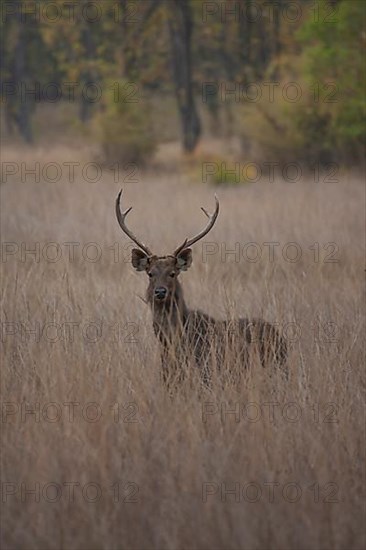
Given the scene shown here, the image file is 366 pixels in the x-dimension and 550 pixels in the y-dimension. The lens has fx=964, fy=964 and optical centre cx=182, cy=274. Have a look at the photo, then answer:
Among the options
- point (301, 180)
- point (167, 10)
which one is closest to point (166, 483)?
point (301, 180)

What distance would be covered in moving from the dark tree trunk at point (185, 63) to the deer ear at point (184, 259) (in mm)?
20945

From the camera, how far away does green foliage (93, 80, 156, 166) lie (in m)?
25.7

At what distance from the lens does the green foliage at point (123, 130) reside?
25.7 meters

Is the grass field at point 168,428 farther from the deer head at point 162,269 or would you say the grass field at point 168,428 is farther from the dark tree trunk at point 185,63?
the dark tree trunk at point 185,63

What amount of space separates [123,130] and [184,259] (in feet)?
62.8

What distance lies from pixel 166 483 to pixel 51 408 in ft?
3.67

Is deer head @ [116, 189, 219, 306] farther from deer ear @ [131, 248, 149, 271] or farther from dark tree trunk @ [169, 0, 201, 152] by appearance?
dark tree trunk @ [169, 0, 201, 152]

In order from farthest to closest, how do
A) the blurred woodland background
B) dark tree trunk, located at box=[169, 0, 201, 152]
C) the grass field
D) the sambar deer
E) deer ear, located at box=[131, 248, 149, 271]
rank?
dark tree trunk, located at box=[169, 0, 201, 152] → the blurred woodland background → deer ear, located at box=[131, 248, 149, 271] → the sambar deer → the grass field

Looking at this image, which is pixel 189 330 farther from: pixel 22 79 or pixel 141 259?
pixel 22 79

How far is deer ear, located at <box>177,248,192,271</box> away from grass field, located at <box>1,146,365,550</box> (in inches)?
17.9

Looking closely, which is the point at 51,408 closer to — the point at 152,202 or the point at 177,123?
the point at 152,202

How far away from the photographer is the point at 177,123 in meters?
43.7

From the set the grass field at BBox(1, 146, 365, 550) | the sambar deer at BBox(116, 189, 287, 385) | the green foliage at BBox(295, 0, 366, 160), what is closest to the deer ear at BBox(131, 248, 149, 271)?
the sambar deer at BBox(116, 189, 287, 385)

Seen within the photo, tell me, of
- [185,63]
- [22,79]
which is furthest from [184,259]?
[22,79]
